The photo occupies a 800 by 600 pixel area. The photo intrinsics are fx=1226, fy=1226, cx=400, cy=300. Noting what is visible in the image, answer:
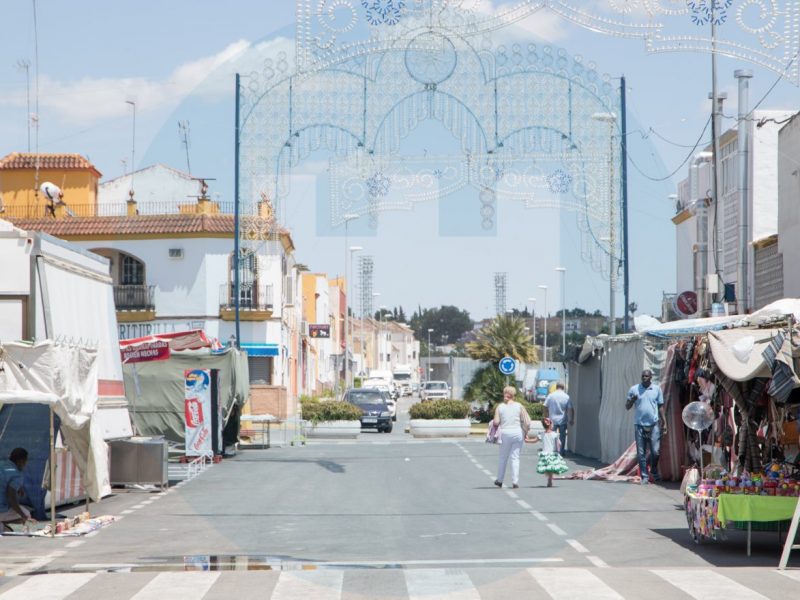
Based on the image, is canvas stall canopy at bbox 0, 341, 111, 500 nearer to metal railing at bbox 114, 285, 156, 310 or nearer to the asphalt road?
the asphalt road

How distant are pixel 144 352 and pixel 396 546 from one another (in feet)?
40.5

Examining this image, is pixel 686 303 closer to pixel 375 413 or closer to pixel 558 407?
pixel 558 407

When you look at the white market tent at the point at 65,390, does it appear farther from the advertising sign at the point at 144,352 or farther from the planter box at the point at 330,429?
the planter box at the point at 330,429

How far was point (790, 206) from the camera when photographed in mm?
32281

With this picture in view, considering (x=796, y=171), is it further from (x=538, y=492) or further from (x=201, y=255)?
(x=201, y=255)

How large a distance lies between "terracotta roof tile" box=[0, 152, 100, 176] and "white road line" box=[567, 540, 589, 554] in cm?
4987

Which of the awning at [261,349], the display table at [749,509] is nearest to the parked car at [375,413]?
the awning at [261,349]

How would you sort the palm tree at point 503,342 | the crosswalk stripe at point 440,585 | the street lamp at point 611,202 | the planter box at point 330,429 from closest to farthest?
the crosswalk stripe at point 440,585 → the street lamp at point 611,202 → the planter box at point 330,429 → the palm tree at point 503,342

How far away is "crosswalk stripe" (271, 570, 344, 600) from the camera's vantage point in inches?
400

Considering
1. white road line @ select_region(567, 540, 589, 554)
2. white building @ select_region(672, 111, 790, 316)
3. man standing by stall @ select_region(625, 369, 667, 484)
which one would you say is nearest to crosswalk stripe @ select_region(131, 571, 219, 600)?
white road line @ select_region(567, 540, 589, 554)

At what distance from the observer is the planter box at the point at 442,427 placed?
42.8 m

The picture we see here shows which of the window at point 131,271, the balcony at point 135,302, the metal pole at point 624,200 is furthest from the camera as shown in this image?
the window at point 131,271

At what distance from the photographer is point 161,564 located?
40.6 feet

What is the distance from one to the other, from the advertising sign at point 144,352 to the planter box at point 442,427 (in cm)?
1929
